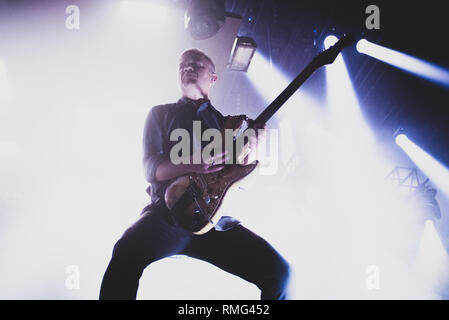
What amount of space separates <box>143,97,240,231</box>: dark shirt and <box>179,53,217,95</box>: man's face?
0.42 ft

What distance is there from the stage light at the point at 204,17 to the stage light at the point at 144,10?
401 millimetres

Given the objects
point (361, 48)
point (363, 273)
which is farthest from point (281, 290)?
point (361, 48)

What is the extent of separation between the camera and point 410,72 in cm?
603

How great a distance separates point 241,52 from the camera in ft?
13.4

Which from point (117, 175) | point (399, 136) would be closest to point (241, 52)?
point (117, 175)

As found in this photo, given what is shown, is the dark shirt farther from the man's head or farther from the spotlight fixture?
the spotlight fixture

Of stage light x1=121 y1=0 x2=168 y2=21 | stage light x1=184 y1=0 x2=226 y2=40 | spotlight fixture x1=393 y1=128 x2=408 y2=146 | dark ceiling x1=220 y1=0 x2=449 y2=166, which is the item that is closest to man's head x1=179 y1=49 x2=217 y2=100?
stage light x1=184 y1=0 x2=226 y2=40

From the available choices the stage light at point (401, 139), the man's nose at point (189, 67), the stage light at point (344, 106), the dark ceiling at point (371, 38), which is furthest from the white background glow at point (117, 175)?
the man's nose at point (189, 67)

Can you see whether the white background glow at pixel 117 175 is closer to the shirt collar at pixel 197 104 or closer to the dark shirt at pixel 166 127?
the dark shirt at pixel 166 127

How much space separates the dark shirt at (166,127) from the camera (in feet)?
5.53

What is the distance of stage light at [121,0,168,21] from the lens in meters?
3.47

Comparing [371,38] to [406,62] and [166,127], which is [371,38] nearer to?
[406,62]
